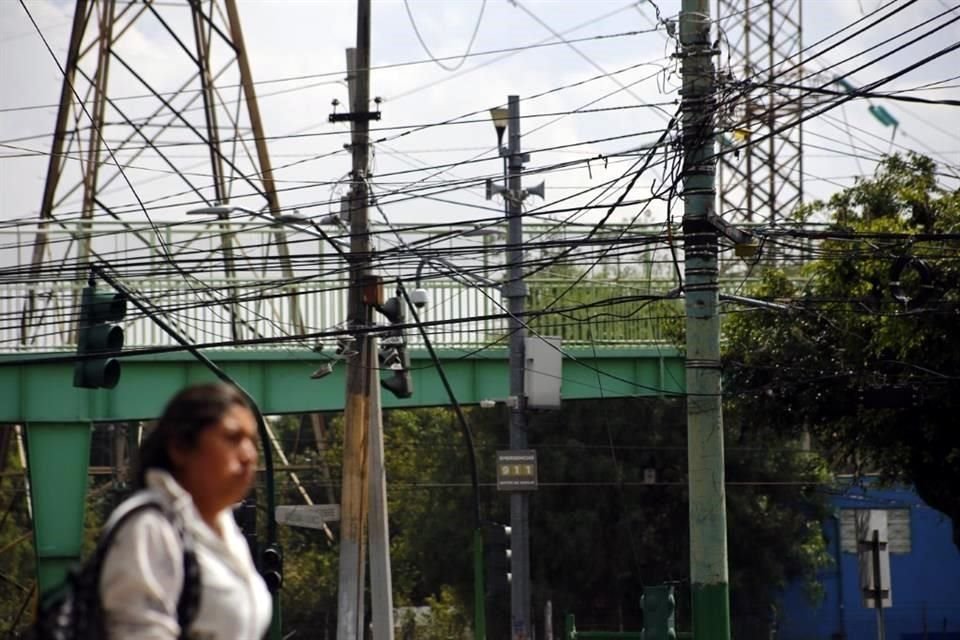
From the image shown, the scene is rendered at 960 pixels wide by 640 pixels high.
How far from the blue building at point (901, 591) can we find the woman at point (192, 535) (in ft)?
144

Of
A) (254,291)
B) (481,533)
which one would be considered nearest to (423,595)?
(481,533)

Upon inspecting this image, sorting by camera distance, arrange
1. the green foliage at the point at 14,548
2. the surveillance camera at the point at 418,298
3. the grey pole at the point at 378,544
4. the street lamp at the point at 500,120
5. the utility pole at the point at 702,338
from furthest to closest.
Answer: the green foliage at the point at 14,548 < the street lamp at the point at 500,120 < the surveillance camera at the point at 418,298 < the grey pole at the point at 378,544 < the utility pole at the point at 702,338

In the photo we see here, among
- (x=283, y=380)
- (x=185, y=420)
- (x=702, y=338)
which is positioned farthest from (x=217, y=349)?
(x=185, y=420)

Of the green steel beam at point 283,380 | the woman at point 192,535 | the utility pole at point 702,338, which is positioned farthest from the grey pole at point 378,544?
the woman at point 192,535

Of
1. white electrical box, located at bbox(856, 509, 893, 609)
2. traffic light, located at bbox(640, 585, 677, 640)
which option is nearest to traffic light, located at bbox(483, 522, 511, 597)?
white electrical box, located at bbox(856, 509, 893, 609)

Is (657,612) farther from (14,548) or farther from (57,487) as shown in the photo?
(14,548)

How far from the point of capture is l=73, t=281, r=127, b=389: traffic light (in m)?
19.4

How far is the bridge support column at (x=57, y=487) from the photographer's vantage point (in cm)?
2572

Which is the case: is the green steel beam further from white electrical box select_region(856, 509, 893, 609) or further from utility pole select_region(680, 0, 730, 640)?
utility pole select_region(680, 0, 730, 640)

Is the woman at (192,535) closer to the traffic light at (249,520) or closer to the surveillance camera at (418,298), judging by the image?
the traffic light at (249,520)

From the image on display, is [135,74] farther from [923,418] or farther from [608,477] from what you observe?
[608,477]

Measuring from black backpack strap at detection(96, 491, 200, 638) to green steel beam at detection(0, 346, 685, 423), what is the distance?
20278 mm

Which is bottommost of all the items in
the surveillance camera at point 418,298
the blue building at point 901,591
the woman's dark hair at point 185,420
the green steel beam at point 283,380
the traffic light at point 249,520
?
the blue building at point 901,591

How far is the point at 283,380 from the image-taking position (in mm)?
26719
